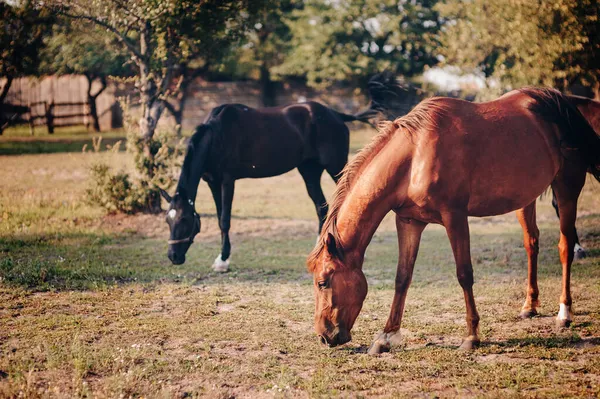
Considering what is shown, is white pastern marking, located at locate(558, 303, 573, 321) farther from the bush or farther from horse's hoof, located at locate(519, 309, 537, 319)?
the bush

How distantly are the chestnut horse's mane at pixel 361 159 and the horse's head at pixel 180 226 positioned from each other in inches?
123

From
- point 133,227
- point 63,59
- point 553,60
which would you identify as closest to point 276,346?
point 133,227

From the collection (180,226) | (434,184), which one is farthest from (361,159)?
(180,226)

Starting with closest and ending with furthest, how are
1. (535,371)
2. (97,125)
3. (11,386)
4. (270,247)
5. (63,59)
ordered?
(11,386) < (535,371) < (270,247) < (63,59) < (97,125)

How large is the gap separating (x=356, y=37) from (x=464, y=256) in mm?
30267

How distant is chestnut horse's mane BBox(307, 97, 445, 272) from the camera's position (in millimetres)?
4512

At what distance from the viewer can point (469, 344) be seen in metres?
4.70

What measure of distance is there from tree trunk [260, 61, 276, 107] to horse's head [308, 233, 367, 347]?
100 feet

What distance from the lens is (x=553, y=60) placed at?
1477cm

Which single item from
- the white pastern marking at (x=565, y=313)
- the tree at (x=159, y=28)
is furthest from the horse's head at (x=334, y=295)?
the tree at (x=159, y=28)

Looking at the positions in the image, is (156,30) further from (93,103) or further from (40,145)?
(93,103)

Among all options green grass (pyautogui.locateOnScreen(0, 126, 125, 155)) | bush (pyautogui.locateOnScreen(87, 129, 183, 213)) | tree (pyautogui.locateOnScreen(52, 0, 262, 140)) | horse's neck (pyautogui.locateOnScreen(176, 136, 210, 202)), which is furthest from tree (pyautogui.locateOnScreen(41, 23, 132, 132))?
horse's neck (pyautogui.locateOnScreen(176, 136, 210, 202))

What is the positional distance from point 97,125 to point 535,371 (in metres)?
28.3

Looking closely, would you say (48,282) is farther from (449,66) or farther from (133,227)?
(449,66)
